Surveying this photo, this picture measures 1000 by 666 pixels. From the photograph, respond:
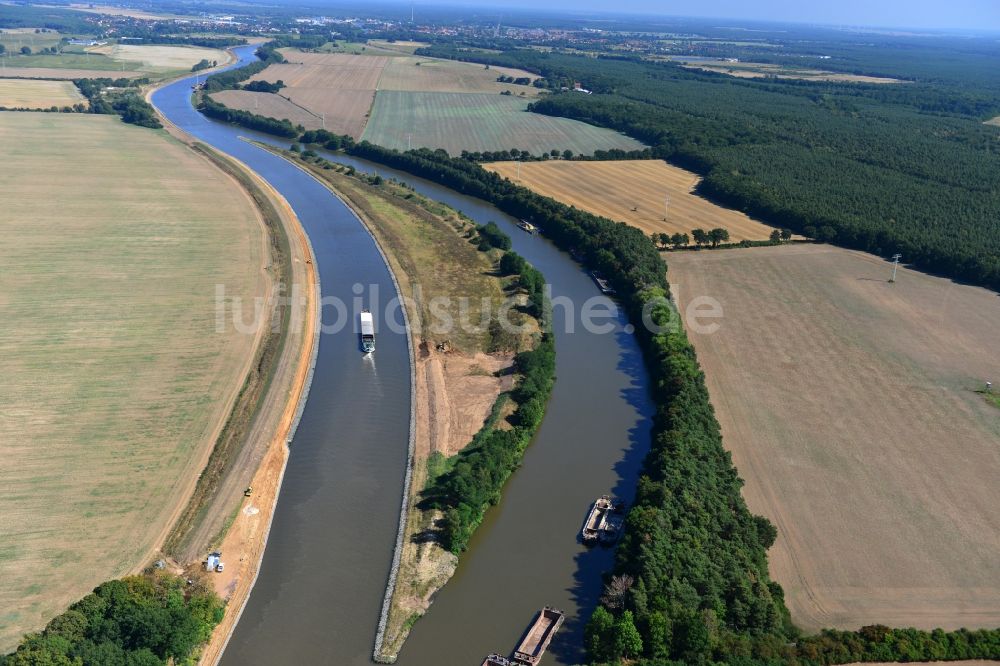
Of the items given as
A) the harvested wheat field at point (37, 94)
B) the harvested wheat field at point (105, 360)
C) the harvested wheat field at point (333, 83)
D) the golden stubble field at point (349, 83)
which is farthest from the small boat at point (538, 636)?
the harvested wheat field at point (37, 94)

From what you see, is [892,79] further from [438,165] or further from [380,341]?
[380,341]

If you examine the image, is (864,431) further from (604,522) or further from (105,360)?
(105,360)

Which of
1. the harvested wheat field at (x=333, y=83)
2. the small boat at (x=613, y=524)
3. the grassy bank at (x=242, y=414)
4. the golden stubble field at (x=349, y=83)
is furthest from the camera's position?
the golden stubble field at (x=349, y=83)

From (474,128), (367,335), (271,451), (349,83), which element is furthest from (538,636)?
(349,83)

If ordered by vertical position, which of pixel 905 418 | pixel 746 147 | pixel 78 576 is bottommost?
pixel 78 576

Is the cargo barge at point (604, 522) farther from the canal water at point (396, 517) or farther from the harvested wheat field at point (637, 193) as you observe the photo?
the harvested wheat field at point (637, 193)

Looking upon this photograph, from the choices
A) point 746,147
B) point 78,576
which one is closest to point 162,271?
point 78,576
